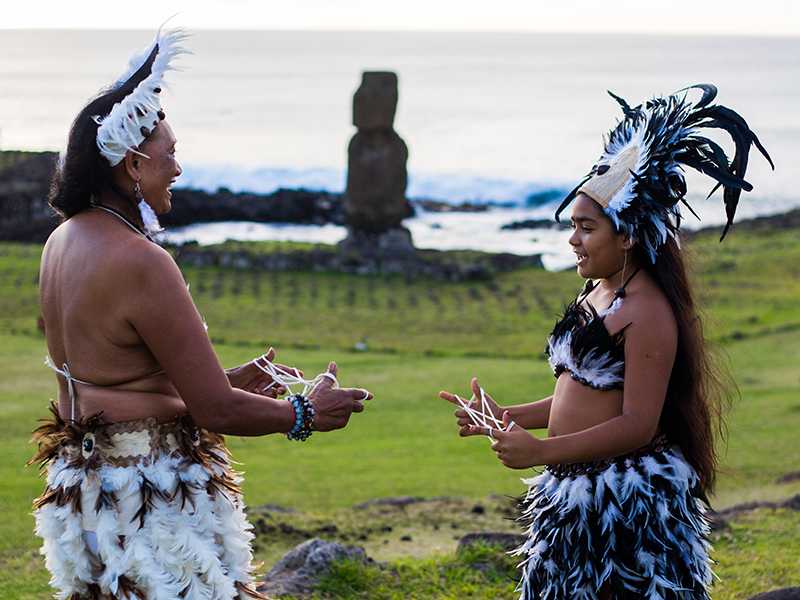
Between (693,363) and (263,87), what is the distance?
105089 millimetres

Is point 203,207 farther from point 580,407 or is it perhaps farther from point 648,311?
point 648,311

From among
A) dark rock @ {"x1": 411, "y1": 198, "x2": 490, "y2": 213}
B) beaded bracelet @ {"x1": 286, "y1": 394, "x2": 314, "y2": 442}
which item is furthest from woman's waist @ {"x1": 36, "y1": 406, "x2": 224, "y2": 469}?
dark rock @ {"x1": 411, "y1": 198, "x2": 490, "y2": 213}

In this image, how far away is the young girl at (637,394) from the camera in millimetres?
2320

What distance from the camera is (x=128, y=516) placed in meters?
2.11

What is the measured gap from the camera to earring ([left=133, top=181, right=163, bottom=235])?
2.15 m

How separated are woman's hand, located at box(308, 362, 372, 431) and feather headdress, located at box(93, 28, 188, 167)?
842 mm

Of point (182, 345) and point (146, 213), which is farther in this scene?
point (146, 213)

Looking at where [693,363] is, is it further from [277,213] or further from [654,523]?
[277,213]

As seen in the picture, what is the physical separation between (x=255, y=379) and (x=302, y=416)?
17.8 inches

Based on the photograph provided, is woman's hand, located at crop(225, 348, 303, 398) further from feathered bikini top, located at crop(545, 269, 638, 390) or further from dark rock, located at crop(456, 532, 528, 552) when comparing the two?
dark rock, located at crop(456, 532, 528, 552)

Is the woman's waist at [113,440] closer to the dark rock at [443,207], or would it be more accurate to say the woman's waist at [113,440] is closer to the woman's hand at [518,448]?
the woman's hand at [518,448]

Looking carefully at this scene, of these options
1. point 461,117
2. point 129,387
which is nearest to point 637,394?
point 129,387

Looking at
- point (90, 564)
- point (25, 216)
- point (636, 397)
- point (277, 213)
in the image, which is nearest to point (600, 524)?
point (636, 397)

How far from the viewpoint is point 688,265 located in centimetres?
251
